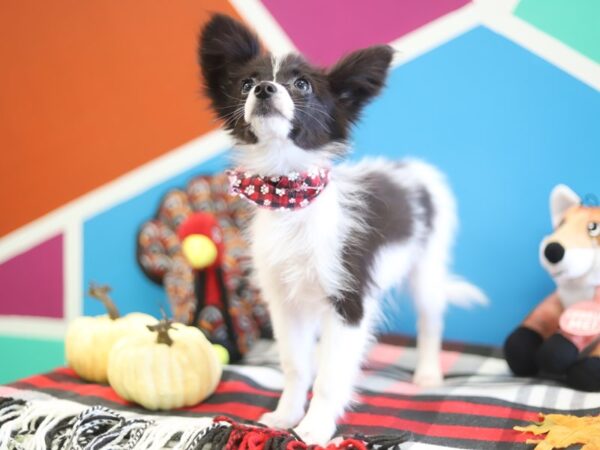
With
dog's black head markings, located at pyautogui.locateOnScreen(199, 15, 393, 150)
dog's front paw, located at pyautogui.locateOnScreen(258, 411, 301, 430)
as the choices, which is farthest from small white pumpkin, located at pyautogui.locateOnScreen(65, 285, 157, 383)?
dog's black head markings, located at pyautogui.locateOnScreen(199, 15, 393, 150)

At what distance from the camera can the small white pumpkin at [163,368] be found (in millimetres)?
1772

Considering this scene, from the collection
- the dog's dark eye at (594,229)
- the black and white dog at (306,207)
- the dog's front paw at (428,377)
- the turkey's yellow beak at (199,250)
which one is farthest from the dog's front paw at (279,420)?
the dog's dark eye at (594,229)

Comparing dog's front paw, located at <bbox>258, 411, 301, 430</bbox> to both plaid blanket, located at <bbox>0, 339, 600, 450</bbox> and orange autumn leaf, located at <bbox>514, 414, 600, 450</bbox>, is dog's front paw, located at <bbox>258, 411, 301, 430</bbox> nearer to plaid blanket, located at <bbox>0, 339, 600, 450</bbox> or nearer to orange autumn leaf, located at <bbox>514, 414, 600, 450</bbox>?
plaid blanket, located at <bbox>0, 339, 600, 450</bbox>

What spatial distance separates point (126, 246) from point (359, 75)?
4.75 ft

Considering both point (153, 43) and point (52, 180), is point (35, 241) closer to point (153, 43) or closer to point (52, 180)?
point (52, 180)

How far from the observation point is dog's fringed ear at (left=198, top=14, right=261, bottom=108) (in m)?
1.69

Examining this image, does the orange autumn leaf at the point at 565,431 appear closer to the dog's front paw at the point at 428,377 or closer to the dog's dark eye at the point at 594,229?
the dog's front paw at the point at 428,377

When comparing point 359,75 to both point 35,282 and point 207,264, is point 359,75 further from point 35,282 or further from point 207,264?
point 35,282

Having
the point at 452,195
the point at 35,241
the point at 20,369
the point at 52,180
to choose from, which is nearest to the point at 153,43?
the point at 52,180

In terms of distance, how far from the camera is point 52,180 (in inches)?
Result: 109

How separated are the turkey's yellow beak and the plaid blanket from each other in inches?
13.9

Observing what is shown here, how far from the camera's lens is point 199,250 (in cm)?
217

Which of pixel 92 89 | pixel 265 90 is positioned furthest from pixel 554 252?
pixel 92 89

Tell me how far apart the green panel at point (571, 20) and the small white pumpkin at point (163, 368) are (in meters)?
1.51
